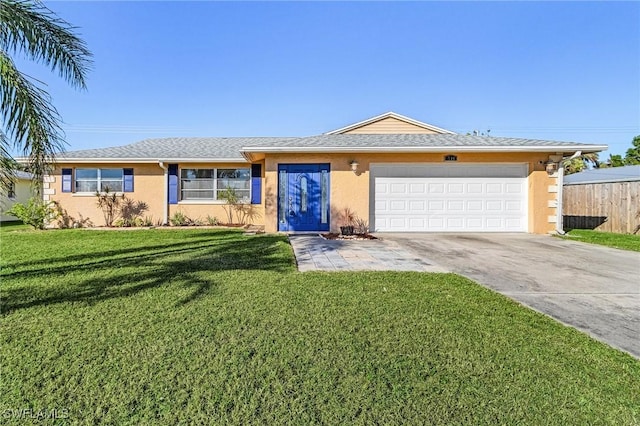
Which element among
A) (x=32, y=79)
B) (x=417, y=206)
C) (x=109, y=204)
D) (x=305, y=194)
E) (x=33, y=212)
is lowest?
(x=33, y=212)

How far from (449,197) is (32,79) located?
11.2 meters

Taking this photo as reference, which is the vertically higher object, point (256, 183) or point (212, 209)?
point (256, 183)

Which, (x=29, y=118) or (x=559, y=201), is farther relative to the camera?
(x=559, y=201)

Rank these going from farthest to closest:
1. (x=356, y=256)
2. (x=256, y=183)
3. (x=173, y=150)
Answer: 1. (x=173, y=150)
2. (x=256, y=183)
3. (x=356, y=256)

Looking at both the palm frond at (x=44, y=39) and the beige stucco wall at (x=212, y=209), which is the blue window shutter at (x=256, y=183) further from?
the palm frond at (x=44, y=39)

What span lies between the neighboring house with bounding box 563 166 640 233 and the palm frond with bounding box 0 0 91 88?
1720cm

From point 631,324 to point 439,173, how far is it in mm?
8394

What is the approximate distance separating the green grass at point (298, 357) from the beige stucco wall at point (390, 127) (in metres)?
12.1

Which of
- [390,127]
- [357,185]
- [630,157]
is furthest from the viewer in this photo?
[630,157]

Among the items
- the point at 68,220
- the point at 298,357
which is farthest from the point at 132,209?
the point at 298,357

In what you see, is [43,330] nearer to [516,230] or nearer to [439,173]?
[439,173]

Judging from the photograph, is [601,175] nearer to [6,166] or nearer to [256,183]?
[256,183]

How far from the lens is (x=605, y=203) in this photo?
1322 centimetres

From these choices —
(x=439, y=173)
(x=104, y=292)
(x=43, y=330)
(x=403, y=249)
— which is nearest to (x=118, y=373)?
(x=43, y=330)
